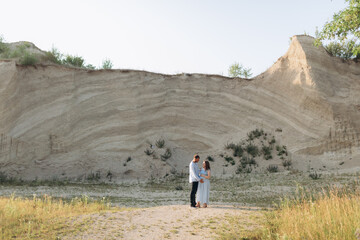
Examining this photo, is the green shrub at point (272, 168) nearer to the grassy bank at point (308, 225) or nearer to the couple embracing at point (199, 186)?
the couple embracing at point (199, 186)

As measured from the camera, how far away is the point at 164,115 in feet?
72.8

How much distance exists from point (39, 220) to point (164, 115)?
51.4 feet

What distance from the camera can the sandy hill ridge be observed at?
59.7 ft

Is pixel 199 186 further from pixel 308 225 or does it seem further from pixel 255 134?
pixel 255 134

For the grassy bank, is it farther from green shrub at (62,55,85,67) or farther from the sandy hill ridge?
green shrub at (62,55,85,67)

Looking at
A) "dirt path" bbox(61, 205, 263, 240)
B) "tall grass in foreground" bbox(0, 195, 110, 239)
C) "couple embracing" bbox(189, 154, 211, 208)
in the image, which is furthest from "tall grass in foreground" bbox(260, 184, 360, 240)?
"tall grass in foreground" bbox(0, 195, 110, 239)

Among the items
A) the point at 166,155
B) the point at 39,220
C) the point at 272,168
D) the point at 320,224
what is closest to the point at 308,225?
the point at 320,224

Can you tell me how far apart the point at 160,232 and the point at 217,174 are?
13.6 meters

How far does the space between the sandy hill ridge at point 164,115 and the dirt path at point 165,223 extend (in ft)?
A: 36.8

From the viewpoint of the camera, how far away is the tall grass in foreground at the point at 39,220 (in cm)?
605

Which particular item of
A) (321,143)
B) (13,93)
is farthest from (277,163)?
(13,93)

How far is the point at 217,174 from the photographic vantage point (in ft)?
64.0

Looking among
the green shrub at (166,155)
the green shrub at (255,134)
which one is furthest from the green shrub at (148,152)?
the green shrub at (255,134)

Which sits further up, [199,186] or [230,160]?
[230,160]
